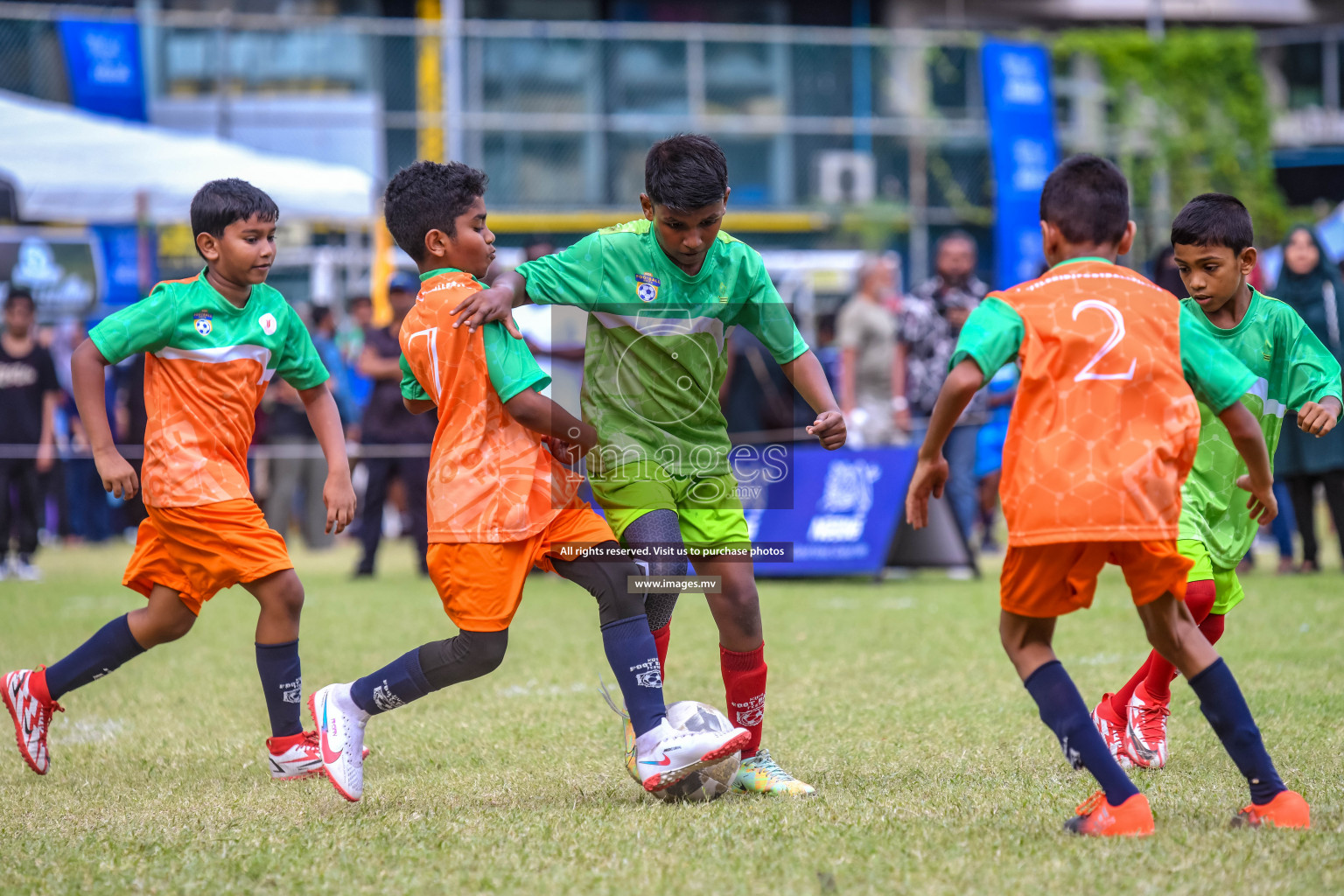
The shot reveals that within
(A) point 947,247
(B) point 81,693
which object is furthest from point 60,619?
(A) point 947,247

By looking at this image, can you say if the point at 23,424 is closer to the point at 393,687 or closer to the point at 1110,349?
the point at 393,687

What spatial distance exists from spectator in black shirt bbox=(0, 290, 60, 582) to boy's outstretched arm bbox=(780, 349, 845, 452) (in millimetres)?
8896

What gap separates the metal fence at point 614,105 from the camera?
2019cm

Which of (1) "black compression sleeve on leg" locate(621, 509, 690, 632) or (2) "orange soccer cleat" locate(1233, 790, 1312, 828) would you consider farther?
(1) "black compression sleeve on leg" locate(621, 509, 690, 632)

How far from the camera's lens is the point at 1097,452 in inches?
131

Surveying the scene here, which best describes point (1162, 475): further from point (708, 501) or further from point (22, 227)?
point (22, 227)

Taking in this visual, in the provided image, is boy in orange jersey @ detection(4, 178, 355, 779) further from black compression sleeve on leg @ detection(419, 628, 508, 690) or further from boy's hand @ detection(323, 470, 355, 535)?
black compression sleeve on leg @ detection(419, 628, 508, 690)

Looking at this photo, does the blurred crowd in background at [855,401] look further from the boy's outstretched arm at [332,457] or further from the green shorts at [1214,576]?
the green shorts at [1214,576]

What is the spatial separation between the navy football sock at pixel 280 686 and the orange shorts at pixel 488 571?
36.4 inches

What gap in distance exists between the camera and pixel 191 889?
10.2 ft

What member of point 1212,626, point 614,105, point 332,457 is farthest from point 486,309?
point 614,105

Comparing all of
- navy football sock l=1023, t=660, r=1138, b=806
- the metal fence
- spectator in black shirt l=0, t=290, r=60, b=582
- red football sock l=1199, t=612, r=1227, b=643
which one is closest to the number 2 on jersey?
navy football sock l=1023, t=660, r=1138, b=806

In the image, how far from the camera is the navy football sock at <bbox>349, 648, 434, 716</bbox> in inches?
161

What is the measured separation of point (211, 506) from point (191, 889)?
1.68 m
